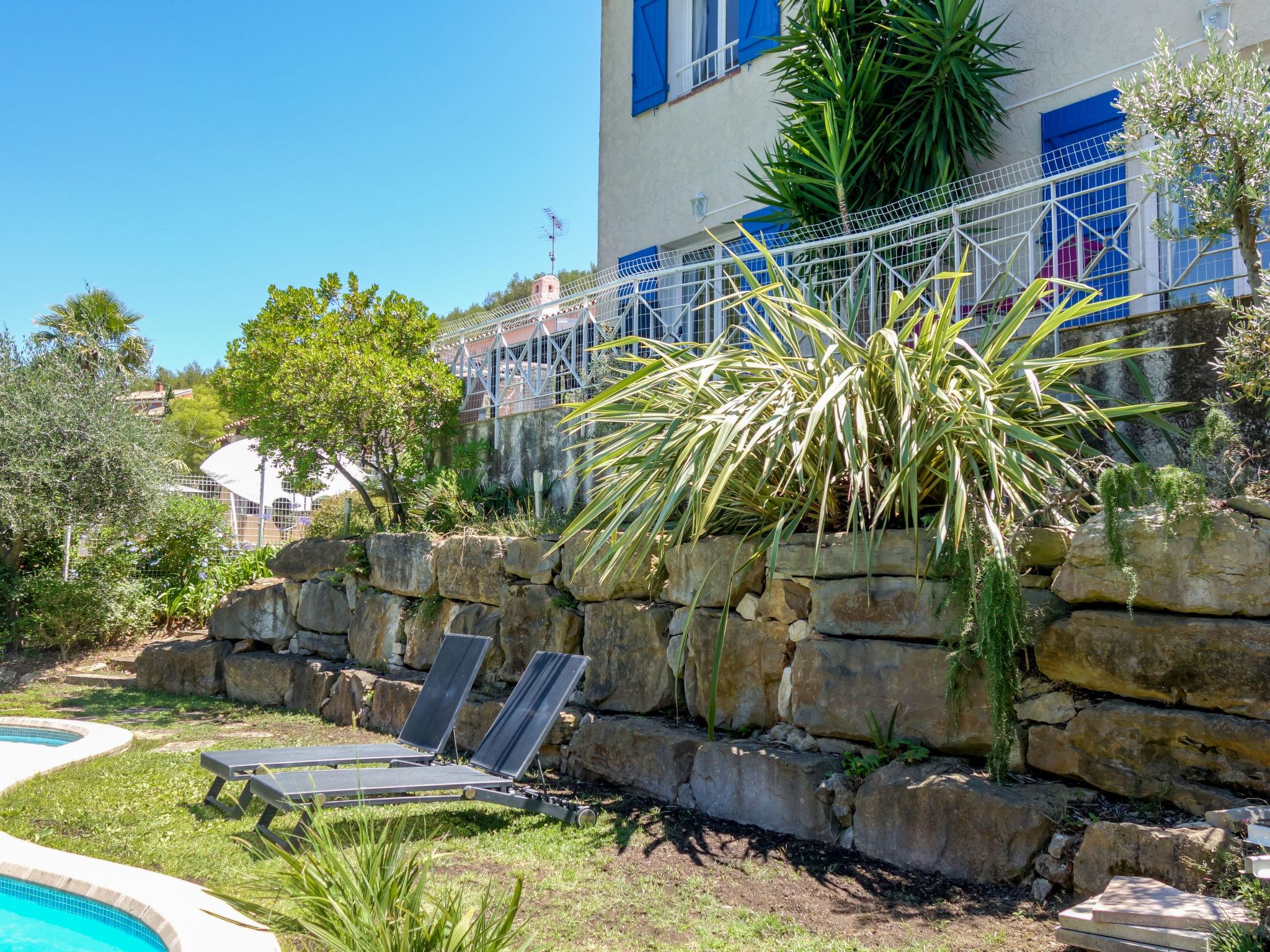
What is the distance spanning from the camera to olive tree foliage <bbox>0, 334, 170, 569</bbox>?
32.5 ft

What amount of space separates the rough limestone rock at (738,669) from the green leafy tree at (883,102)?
3.72 metres

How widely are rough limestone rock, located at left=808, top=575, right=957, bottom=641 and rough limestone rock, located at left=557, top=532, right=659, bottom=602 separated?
49.3 inches

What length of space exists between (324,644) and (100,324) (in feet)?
41.4

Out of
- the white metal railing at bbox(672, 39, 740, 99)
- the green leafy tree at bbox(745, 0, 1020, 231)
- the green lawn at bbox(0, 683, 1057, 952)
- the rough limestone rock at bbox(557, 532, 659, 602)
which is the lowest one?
the green lawn at bbox(0, 683, 1057, 952)

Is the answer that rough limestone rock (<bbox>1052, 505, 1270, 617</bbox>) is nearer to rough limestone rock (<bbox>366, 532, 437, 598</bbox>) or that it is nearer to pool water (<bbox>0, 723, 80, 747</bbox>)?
rough limestone rock (<bbox>366, 532, 437, 598</bbox>)

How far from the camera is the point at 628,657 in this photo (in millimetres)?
5770

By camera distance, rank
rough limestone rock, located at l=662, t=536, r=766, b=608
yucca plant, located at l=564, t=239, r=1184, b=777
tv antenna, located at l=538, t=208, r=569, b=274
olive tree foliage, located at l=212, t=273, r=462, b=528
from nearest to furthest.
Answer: yucca plant, located at l=564, t=239, r=1184, b=777
rough limestone rock, located at l=662, t=536, r=766, b=608
olive tree foliage, located at l=212, t=273, r=462, b=528
tv antenna, located at l=538, t=208, r=569, b=274

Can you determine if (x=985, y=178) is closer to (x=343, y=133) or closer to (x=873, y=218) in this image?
(x=873, y=218)

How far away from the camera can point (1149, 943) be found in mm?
2766

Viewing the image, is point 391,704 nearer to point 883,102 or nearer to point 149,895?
point 149,895

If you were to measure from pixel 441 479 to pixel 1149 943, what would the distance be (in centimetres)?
639

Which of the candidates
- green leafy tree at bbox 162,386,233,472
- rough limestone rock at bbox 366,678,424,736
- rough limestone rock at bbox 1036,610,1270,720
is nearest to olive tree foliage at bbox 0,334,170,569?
rough limestone rock at bbox 366,678,424,736

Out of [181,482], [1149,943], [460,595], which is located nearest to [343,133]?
[181,482]

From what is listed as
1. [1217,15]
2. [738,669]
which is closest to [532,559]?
[738,669]
